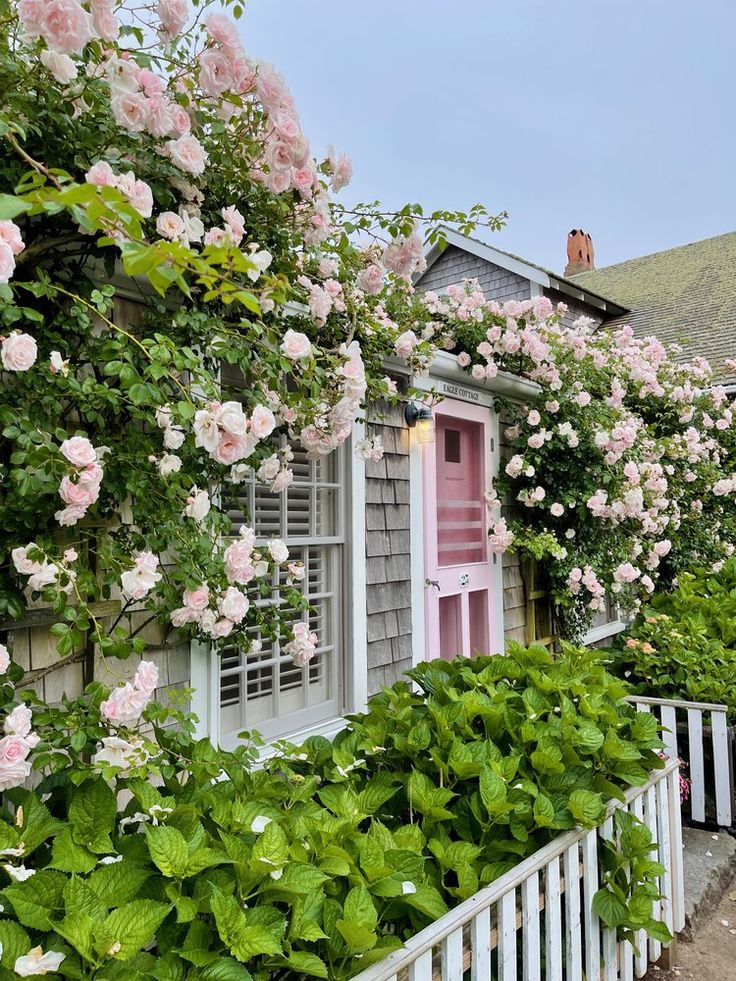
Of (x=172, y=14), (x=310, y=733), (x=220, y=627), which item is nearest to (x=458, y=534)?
(x=310, y=733)

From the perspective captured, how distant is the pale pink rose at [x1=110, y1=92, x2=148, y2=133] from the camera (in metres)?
1.64

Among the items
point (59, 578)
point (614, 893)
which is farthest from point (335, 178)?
point (614, 893)

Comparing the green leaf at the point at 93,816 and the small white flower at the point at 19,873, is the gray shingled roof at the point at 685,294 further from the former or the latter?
the small white flower at the point at 19,873

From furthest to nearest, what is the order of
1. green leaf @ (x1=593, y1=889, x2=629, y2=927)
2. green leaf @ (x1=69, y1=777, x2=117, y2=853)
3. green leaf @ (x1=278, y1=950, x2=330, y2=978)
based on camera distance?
green leaf @ (x1=593, y1=889, x2=629, y2=927)
green leaf @ (x1=69, y1=777, x2=117, y2=853)
green leaf @ (x1=278, y1=950, x2=330, y2=978)

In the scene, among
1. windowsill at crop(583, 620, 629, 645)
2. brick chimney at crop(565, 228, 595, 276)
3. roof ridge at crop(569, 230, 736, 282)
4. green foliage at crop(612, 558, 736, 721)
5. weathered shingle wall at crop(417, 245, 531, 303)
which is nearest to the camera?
green foliage at crop(612, 558, 736, 721)

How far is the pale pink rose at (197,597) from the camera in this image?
1.91 metres

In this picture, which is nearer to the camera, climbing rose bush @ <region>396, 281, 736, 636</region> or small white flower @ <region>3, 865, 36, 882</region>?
small white flower @ <region>3, 865, 36, 882</region>

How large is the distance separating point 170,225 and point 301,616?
175cm

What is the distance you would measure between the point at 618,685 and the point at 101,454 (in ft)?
7.02

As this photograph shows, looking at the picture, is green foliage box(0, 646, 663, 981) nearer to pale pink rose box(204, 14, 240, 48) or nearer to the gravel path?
the gravel path

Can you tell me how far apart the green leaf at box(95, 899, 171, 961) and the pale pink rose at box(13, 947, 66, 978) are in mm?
65

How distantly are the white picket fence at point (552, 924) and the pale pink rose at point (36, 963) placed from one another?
1.85ft

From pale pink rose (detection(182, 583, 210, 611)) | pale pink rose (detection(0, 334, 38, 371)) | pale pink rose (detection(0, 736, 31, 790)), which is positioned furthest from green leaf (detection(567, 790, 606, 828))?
pale pink rose (detection(0, 334, 38, 371))

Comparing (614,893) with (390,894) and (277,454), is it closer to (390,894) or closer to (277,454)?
(390,894)
